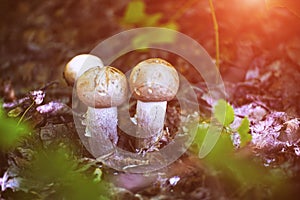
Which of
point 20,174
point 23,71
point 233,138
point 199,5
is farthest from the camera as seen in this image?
point 199,5

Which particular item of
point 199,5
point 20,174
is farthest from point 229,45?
point 20,174

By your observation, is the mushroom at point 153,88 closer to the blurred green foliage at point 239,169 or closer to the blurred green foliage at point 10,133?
the blurred green foliage at point 239,169

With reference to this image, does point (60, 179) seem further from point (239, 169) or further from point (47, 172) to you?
point (239, 169)

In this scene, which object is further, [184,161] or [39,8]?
[39,8]

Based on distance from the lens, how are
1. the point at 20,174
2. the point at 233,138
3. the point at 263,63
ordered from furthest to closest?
1. the point at 263,63
2. the point at 233,138
3. the point at 20,174

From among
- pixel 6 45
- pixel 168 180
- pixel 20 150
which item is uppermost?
pixel 6 45

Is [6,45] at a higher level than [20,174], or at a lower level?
higher

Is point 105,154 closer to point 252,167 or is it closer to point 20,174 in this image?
point 20,174

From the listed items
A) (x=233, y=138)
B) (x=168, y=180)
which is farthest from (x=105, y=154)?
(x=233, y=138)
